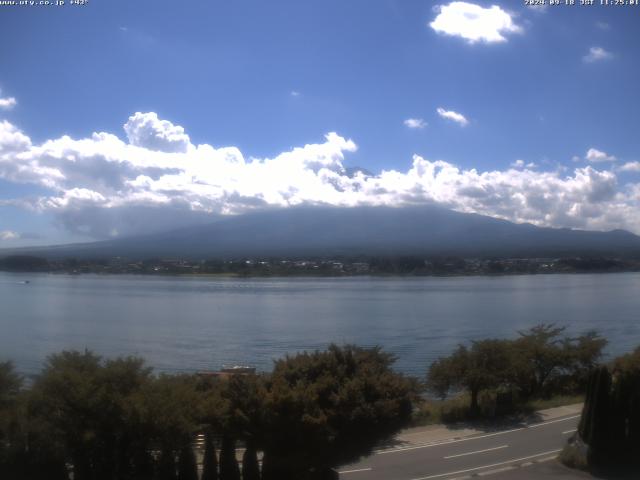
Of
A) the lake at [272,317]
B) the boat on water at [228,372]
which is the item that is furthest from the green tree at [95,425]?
the lake at [272,317]

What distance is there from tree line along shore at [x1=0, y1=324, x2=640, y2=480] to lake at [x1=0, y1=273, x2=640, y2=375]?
399 inches

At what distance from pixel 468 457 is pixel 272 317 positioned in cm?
2641

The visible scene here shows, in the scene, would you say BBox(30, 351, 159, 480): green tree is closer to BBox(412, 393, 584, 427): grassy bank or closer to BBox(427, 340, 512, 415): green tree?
BBox(412, 393, 584, 427): grassy bank

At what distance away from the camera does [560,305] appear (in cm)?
4228

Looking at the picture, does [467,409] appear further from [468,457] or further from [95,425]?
[95,425]

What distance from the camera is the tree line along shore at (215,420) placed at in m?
6.91

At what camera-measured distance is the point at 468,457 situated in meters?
9.38

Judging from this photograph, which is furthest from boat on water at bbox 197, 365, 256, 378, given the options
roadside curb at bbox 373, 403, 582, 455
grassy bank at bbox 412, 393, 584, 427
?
grassy bank at bbox 412, 393, 584, 427

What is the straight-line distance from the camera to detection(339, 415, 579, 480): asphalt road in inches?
334

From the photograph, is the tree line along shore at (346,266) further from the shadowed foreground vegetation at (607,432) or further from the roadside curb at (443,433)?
the shadowed foreground vegetation at (607,432)

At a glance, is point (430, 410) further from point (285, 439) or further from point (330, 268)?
point (330, 268)

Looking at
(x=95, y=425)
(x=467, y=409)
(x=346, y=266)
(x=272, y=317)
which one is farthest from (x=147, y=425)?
(x=346, y=266)

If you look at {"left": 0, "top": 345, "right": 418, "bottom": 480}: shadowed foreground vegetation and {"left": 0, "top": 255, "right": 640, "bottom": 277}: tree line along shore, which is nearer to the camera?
{"left": 0, "top": 345, "right": 418, "bottom": 480}: shadowed foreground vegetation

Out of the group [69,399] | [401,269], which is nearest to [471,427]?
[69,399]
